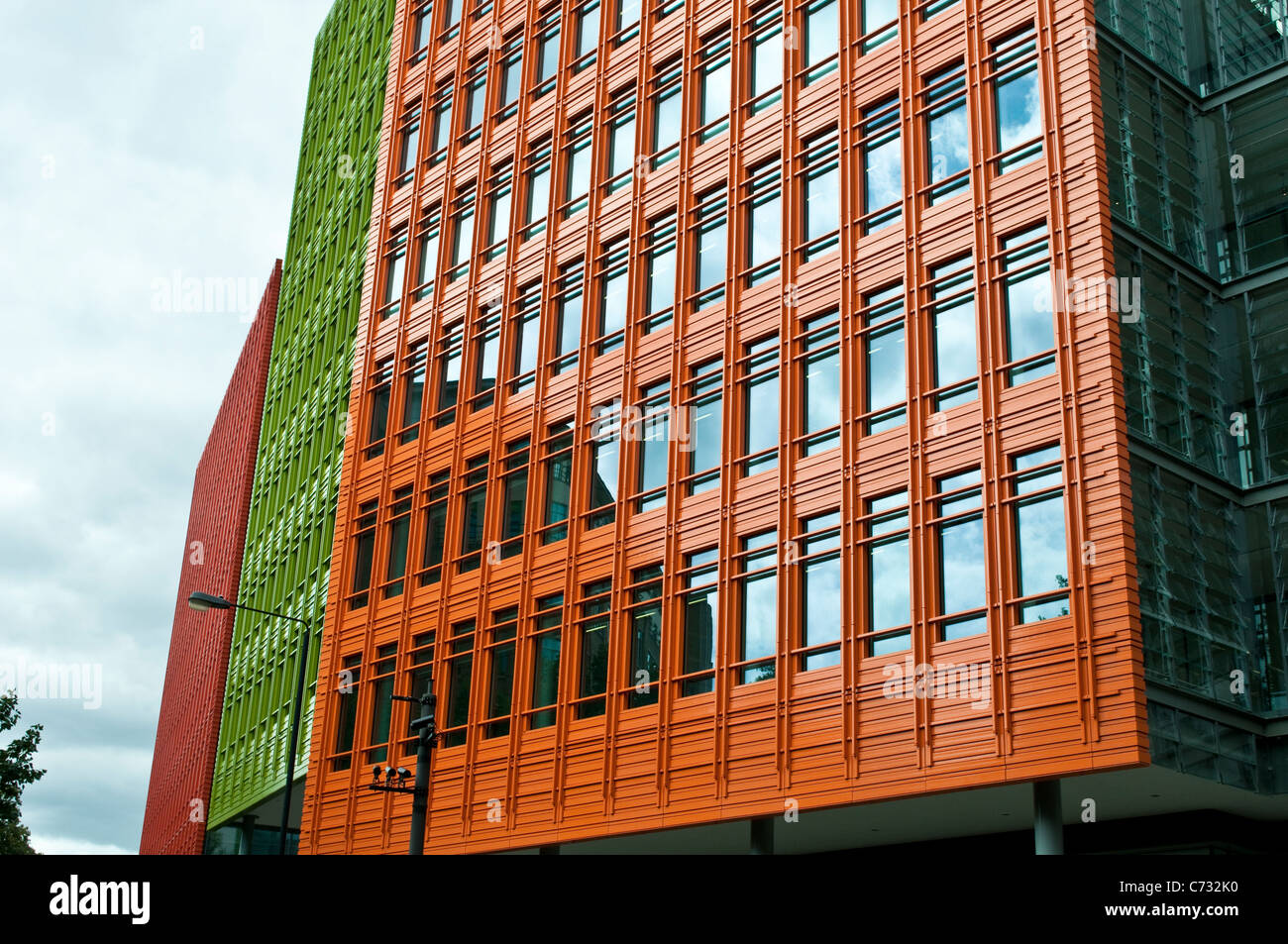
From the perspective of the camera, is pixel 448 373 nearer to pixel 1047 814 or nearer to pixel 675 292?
pixel 675 292

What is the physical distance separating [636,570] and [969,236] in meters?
9.78

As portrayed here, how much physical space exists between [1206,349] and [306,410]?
120ft

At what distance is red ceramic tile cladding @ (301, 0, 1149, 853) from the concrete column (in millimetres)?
678

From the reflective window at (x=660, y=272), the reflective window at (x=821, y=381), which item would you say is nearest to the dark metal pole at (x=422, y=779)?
the reflective window at (x=821, y=381)

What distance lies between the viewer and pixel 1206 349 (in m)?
25.6

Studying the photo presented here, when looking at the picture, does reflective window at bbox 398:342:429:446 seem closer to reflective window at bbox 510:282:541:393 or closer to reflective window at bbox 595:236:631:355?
reflective window at bbox 510:282:541:393

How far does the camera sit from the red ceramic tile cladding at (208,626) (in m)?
62.3

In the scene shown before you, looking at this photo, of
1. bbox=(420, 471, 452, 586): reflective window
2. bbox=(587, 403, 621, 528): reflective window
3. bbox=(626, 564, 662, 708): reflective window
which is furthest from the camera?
bbox=(420, 471, 452, 586): reflective window

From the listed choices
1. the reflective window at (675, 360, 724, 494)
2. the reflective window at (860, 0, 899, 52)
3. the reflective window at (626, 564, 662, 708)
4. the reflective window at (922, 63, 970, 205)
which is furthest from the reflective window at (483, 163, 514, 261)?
the reflective window at (922, 63, 970, 205)

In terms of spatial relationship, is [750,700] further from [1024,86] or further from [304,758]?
[304,758]

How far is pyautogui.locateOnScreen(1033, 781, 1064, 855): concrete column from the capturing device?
71.1ft

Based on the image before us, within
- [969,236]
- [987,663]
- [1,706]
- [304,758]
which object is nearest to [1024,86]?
[969,236]

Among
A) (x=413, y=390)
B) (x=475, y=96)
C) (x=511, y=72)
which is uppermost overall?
(x=475, y=96)

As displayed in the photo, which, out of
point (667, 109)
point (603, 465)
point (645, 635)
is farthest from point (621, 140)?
point (645, 635)
